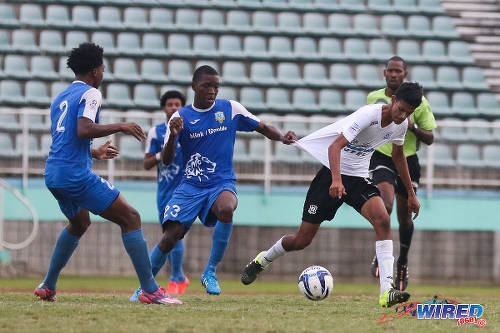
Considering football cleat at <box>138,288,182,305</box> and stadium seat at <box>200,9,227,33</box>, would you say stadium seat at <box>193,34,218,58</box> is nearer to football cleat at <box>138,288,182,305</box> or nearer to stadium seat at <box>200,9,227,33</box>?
stadium seat at <box>200,9,227,33</box>

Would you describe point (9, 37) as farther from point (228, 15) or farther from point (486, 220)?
point (486, 220)

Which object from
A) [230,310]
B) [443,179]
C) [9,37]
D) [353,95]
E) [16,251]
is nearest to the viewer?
[230,310]

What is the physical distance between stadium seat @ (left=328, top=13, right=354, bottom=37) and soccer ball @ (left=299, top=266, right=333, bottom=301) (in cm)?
1102

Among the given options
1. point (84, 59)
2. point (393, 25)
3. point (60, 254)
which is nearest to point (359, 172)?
point (84, 59)

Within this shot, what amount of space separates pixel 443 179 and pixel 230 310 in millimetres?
7500

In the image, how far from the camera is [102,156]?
7.23 m

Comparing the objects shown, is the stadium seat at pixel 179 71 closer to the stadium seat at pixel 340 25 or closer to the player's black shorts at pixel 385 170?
the stadium seat at pixel 340 25

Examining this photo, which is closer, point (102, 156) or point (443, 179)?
point (102, 156)

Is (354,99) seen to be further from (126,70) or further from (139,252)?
(139,252)

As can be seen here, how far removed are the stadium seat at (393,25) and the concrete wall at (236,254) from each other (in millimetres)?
6767

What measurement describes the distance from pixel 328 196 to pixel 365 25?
11222 mm

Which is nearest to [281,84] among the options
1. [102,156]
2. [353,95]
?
[353,95]

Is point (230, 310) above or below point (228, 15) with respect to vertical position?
below

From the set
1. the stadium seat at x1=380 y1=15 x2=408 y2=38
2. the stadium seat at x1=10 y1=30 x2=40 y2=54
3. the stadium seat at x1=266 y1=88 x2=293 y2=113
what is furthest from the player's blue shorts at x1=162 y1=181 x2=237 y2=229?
the stadium seat at x1=380 y1=15 x2=408 y2=38
